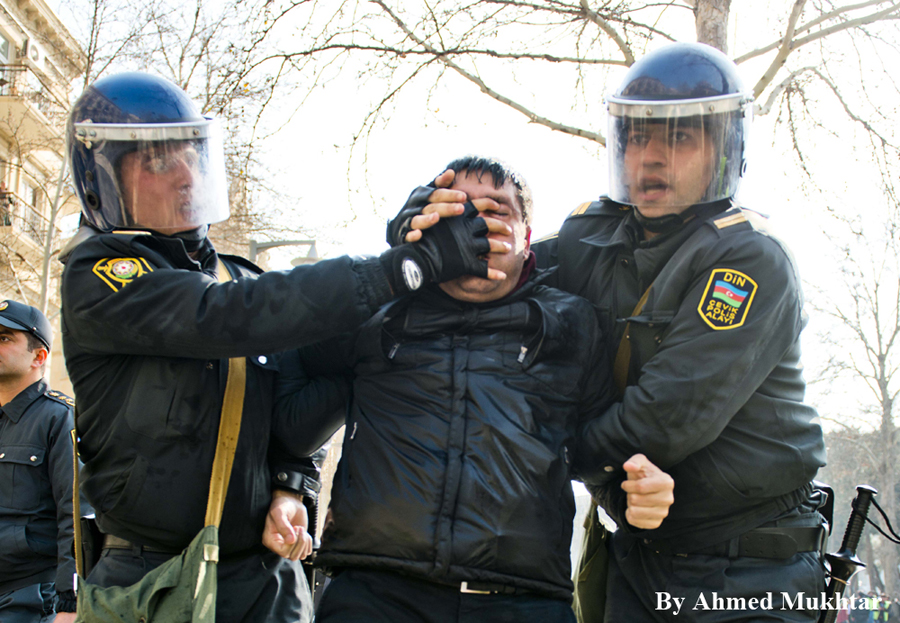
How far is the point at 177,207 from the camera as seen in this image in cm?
241

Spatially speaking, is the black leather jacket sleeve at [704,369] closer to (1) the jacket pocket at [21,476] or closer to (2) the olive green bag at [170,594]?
(2) the olive green bag at [170,594]

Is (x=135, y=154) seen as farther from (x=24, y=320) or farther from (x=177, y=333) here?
(x=24, y=320)

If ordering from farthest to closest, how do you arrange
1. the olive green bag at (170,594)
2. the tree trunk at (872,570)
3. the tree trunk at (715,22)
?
the tree trunk at (872,570) → the tree trunk at (715,22) → the olive green bag at (170,594)

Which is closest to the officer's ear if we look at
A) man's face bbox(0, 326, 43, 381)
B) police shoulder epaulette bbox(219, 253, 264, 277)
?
man's face bbox(0, 326, 43, 381)

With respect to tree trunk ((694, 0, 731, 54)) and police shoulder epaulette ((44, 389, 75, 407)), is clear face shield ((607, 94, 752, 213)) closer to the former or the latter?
tree trunk ((694, 0, 731, 54))

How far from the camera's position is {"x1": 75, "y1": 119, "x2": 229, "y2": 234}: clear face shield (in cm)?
234

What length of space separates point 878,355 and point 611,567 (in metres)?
24.5

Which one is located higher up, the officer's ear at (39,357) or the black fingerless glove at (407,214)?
the black fingerless glove at (407,214)

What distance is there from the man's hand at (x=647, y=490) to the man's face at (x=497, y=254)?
63 centimetres

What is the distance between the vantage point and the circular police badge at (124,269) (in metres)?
2.18

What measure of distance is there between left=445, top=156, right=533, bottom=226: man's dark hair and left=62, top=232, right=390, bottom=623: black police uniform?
1.55 ft

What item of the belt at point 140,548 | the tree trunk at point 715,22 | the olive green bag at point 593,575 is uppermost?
the tree trunk at point 715,22

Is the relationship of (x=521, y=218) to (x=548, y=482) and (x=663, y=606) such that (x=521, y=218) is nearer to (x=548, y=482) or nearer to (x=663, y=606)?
(x=548, y=482)

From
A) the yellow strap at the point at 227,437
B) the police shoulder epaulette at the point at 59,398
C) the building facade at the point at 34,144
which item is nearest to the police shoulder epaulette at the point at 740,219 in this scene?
the yellow strap at the point at 227,437
